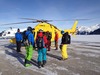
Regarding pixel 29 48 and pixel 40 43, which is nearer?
pixel 40 43

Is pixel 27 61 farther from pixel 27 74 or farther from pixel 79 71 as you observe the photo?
pixel 79 71

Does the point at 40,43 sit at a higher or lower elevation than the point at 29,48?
higher

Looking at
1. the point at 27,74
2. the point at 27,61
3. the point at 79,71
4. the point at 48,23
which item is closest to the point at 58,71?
the point at 79,71

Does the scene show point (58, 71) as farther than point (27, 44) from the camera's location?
No

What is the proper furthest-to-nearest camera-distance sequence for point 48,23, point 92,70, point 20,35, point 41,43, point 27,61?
point 48,23 < point 20,35 < point 27,61 < point 41,43 < point 92,70

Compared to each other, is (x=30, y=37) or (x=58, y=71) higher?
(x=30, y=37)

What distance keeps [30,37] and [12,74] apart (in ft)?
7.62

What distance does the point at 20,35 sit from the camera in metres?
12.8

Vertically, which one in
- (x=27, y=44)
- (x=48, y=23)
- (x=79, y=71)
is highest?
(x=48, y=23)

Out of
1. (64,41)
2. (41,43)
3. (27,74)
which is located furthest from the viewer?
(64,41)

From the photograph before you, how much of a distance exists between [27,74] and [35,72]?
1.43 feet

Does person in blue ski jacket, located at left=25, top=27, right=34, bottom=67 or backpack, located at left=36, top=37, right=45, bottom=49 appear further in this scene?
person in blue ski jacket, located at left=25, top=27, right=34, bottom=67

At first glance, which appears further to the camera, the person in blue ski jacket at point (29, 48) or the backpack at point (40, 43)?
the person in blue ski jacket at point (29, 48)

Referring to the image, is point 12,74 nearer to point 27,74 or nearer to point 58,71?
point 27,74
